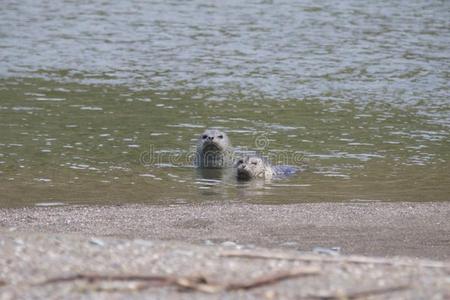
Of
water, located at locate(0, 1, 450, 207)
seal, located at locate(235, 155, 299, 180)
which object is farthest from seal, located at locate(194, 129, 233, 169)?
seal, located at locate(235, 155, 299, 180)

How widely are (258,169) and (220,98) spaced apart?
6.44 m

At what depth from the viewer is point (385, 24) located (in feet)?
104

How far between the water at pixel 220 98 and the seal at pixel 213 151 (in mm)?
303

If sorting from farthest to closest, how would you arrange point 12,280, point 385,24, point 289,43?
1. point 385,24
2. point 289,43
3. point 12,280

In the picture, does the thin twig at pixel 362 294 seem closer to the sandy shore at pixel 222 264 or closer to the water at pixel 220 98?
the sandy shore at pixel 222 264

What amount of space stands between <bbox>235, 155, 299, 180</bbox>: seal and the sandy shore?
3600 millimetres

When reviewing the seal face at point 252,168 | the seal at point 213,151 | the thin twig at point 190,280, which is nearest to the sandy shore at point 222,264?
the thin twig at point 190,280

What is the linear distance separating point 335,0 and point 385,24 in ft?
17.7

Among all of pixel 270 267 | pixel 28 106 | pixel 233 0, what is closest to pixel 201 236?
pixel 270 267

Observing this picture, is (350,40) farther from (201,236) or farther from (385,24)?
(201,236)

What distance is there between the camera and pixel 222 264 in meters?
7.83

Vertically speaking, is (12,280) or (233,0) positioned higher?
(233,0)

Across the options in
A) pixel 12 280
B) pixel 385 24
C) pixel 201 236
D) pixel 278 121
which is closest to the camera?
pixel 12 280

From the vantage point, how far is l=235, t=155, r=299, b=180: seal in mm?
15164
